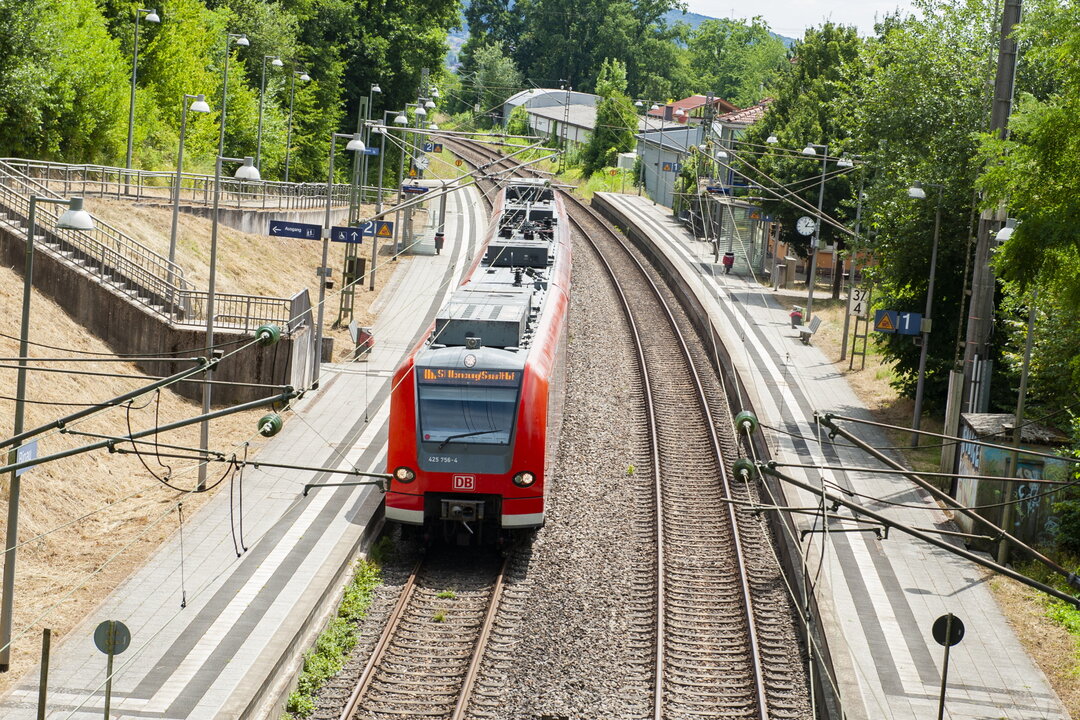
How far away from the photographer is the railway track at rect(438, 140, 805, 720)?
1454cm

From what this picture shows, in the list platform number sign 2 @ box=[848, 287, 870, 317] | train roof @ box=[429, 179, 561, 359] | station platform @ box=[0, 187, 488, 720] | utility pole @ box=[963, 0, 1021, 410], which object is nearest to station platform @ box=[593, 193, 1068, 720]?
platform number sign 2 @ box=[848, 287, 870, 317]

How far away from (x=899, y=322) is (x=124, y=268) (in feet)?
53.9

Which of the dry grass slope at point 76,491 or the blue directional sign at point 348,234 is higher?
the blue directional sign at point 348,234

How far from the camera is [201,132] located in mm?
49188

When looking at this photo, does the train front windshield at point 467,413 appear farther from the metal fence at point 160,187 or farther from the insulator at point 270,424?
the metal fence at point 160,187

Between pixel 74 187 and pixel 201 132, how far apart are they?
16536 millimetres

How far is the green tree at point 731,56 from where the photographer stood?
137 metres

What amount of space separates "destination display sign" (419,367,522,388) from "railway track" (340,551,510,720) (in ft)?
8.95

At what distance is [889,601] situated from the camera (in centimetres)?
1741

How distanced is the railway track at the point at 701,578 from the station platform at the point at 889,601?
0.86 meters

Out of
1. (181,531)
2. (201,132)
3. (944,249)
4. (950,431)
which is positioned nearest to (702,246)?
(201,132)

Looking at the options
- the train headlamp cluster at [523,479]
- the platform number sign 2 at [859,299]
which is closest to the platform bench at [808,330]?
the platform number sign 2 at [859,299]

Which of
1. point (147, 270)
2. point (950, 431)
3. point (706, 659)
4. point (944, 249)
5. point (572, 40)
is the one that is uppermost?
point (572, 40)

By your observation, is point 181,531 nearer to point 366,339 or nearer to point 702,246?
point 366,339
